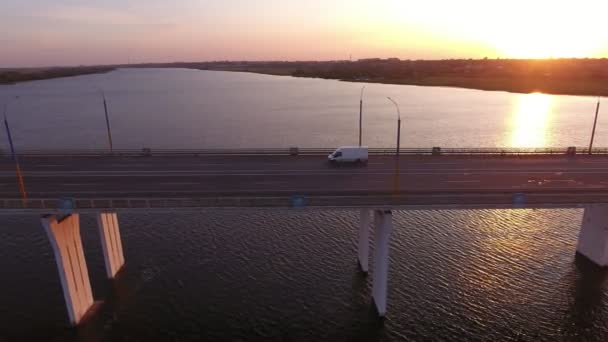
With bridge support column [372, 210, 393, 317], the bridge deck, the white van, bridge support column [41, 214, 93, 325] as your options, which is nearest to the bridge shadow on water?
the bridge deck

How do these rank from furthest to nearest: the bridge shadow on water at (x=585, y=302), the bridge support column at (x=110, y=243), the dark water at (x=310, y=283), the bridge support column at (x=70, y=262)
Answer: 1. the bridge support column at (x=110, y=243)
2. the dark water at (x=310, y=283)
3. the bridge shadow on water at (x=585, y=302)
4. the bridge support column at (x=70, y=262)

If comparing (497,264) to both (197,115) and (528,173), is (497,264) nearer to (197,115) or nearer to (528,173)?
(528,173)

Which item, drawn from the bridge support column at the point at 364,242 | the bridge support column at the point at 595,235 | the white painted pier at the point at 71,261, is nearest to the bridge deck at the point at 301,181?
the white painted pier at the point at 71,261

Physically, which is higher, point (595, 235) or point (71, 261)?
point (71, 261)

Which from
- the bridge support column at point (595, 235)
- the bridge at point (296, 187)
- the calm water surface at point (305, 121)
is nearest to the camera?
the bridge at point (296, 187)

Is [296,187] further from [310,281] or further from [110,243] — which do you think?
[110,243]

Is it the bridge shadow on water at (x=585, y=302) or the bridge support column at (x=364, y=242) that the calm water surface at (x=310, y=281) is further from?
the bridge support column at (x=364, y=242)

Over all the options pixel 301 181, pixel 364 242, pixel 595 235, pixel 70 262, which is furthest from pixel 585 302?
pixel 70 262
